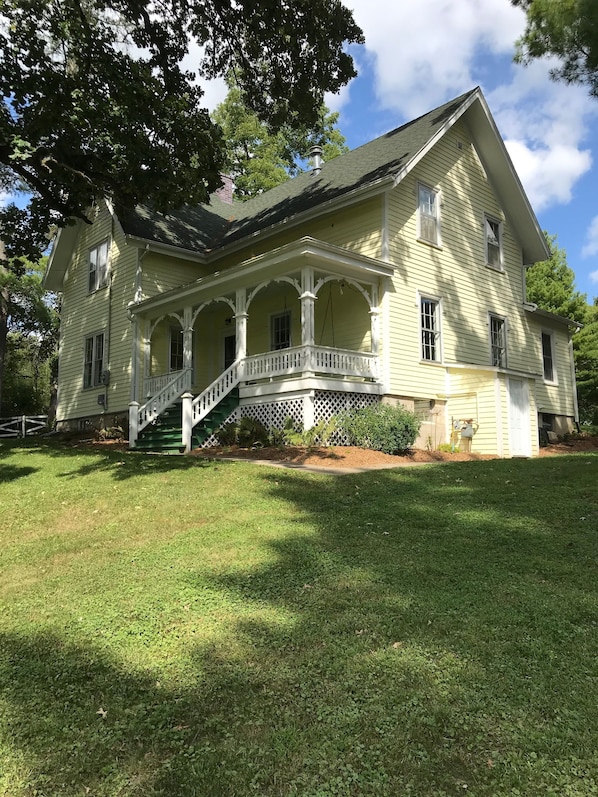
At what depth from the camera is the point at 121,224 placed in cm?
1667

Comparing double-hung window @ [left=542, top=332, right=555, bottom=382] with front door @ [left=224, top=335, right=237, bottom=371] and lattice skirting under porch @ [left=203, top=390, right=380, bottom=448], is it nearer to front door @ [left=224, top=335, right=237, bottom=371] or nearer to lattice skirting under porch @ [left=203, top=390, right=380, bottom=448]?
lattice skirting under porch @ [left=203, top=390, right=380, bottom=448]

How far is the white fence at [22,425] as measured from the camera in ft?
81.6

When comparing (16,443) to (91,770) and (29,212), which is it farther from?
(91,770)

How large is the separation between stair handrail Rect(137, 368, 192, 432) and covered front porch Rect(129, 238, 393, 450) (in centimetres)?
3

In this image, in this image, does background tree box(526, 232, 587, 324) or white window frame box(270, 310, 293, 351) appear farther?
background tree box(526, 232, 587, 324)

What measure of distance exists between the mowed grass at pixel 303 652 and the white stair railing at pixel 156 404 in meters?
8.09

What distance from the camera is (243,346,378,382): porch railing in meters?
12.4

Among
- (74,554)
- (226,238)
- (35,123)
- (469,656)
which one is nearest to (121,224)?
(226,238)

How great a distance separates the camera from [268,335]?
16.7 metres

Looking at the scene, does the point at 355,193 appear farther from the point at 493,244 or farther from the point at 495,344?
the point at 495,344

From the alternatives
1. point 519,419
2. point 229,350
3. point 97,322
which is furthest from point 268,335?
point 519,419

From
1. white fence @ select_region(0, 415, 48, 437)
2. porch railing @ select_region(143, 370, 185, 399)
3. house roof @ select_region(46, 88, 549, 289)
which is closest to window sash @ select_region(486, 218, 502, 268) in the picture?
house roof @ select_region(46, 88, 549, 289)

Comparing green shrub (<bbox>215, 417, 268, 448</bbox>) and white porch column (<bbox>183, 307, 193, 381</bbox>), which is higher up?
white porch column (<bbox>183, 307, 193, 381</bbox>)

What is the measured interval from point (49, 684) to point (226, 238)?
17081 millimetres
